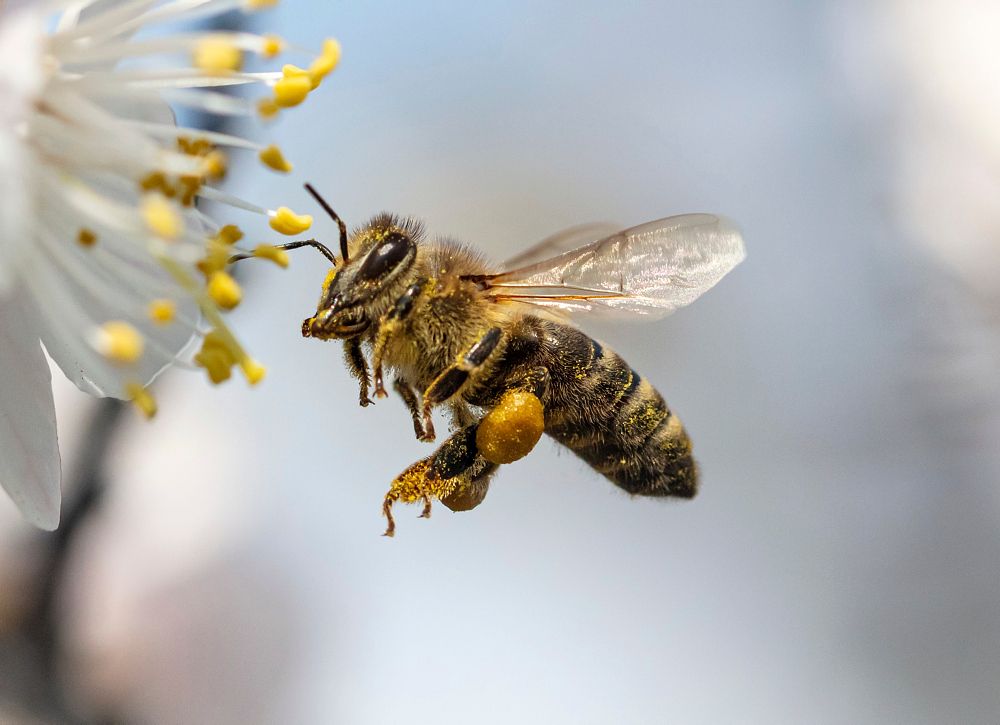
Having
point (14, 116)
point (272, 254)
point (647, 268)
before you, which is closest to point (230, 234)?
point (272, 254)

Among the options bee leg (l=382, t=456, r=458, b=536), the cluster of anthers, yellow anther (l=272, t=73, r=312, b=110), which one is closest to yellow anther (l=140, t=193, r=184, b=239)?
the cluster of anthers

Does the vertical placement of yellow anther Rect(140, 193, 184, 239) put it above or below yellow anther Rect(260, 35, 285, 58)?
below

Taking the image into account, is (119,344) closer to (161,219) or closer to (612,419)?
(161,219)

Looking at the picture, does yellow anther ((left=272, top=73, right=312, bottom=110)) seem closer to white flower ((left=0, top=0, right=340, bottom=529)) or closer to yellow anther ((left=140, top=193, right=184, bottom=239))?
white flower ((left=0, top=0, right=340, bottom=529))

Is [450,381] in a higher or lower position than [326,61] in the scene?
lower

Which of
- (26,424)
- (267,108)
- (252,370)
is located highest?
(267,108)

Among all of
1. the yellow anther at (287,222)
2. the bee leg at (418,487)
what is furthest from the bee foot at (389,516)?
the yellow anther at (287,222)

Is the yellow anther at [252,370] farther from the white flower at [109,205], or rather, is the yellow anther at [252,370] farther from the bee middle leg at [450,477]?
the bee middle leg at [450,477]

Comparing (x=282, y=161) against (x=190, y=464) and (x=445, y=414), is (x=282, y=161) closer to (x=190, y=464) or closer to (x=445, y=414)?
(x=445, y=414)

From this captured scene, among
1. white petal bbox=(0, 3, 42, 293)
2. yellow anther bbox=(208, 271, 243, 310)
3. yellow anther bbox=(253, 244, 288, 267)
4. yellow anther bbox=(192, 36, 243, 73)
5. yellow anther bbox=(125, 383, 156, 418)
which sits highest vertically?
yellow anther bbox=(192, 36, 243, 73)
